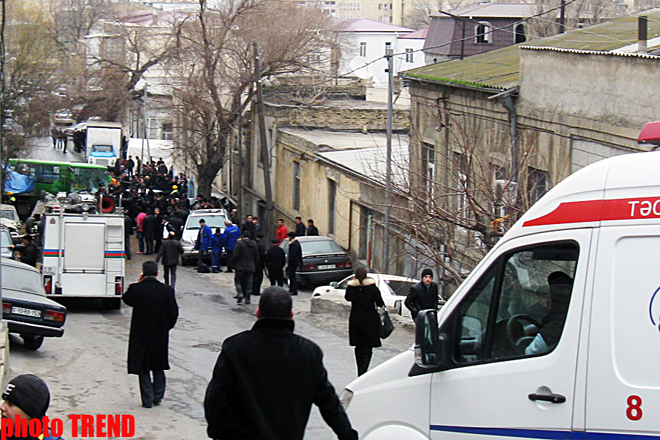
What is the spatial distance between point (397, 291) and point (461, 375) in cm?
1360

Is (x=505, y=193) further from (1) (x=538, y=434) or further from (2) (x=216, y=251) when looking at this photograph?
(2) (x=216, y=251)

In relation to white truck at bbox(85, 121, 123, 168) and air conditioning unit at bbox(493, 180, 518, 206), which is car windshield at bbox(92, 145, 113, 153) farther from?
air conditioning unit at bbox(493, 180, 518, 206)

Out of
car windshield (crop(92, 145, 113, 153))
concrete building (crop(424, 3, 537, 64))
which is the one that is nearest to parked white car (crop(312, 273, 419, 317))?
concrete building (crop(424, 3, 537, 64))

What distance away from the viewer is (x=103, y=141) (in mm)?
49531

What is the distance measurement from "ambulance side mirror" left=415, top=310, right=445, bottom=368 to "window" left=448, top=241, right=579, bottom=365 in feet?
0.50

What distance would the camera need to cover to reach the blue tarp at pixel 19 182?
121 ft

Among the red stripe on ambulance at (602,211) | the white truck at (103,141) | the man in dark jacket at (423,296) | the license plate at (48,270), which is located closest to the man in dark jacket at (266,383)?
the red stripe on ambulance at (602,211)

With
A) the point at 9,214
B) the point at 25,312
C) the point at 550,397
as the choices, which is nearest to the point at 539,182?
the point at 25,312

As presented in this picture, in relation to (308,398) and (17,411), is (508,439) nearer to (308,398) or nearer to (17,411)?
(308,398)

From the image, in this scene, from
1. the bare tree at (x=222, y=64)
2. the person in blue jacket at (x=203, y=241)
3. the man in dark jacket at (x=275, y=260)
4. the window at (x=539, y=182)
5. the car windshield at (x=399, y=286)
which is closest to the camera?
the window at (x=539, y=182)

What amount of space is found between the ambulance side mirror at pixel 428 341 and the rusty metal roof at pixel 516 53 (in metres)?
10.0

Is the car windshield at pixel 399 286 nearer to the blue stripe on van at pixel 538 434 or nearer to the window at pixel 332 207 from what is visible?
the window at pixel 332 207

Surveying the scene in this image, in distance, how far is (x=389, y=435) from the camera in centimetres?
571

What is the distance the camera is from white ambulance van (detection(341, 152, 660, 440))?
14.4ft
